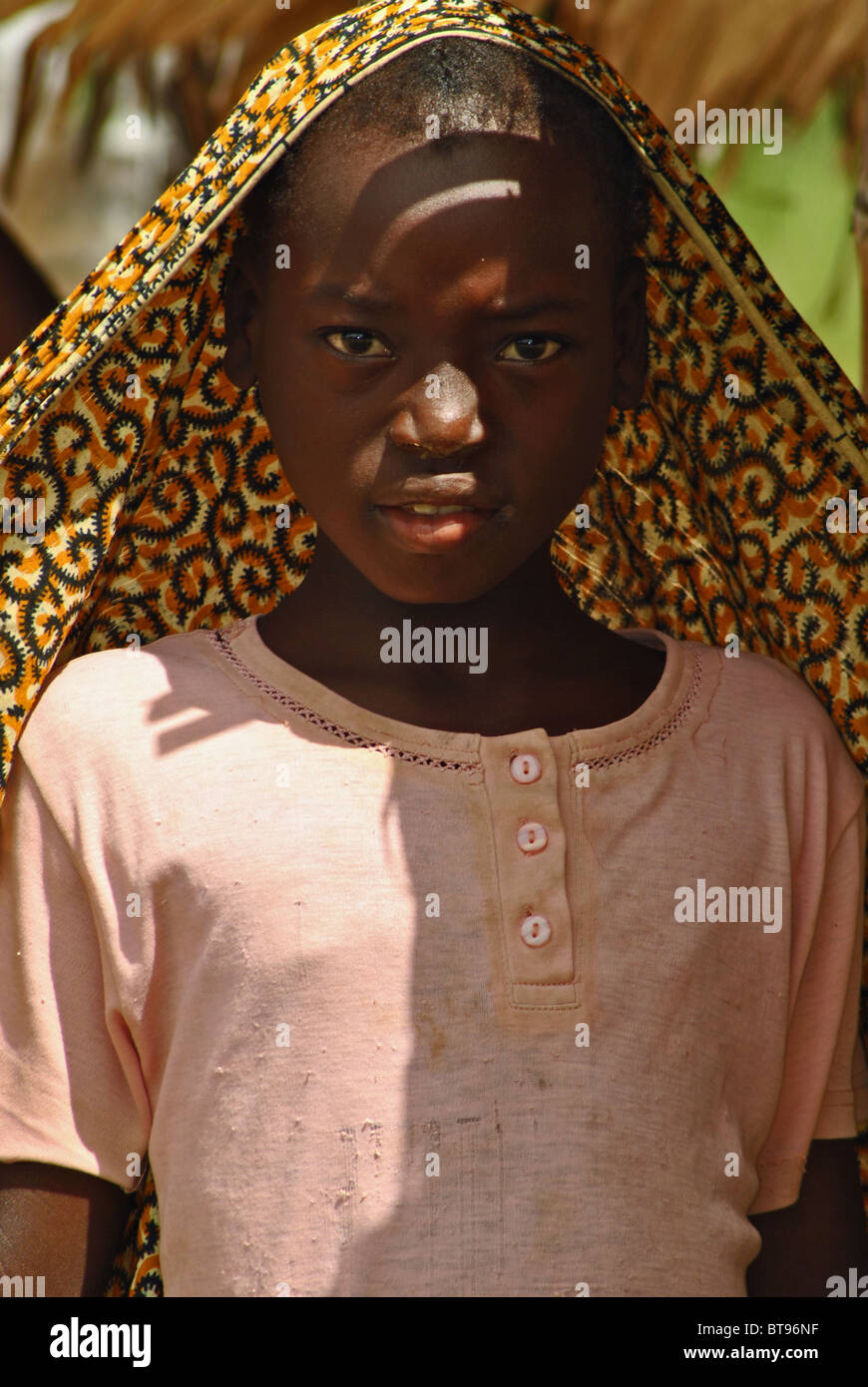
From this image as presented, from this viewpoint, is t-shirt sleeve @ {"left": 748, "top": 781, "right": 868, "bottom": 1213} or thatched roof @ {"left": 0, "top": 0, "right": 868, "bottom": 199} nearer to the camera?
t-shirt sleeve @ {"left": 748, "top": 781, "right": 868, "bottom": 1213}

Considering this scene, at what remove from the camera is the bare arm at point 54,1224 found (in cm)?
161

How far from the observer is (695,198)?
1.74 metres

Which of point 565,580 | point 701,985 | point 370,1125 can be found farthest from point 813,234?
point 370,1125

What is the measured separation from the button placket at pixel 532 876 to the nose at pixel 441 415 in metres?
0.31

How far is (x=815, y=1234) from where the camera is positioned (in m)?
1.79

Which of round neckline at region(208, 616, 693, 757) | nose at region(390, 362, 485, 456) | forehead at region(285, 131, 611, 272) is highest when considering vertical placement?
forehead at region(285, 131, 611, 272)

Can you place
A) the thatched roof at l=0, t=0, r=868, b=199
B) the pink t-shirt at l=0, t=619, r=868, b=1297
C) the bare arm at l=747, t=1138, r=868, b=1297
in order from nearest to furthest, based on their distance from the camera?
the pink t-shirt at l=0, t=619, r=868, b=1297 → the bare arm at l=747, t=1138, r=868, b=1297 → the thatched roof at l=0, t=0, r=868, b=199

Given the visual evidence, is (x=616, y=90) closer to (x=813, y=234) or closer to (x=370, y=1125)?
(x=370, y=1125)

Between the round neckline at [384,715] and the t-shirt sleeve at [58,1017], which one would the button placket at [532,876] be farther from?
the t-shirt sleeve at [58,1017]

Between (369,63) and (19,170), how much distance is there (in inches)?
61.6

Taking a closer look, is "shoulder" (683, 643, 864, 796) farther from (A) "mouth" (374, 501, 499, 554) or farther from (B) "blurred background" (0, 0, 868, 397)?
(B) "blurred background" (0, 0, 868, 397)

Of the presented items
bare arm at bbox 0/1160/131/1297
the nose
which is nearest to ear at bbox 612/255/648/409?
the nose

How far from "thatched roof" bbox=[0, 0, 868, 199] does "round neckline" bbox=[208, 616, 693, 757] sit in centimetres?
157

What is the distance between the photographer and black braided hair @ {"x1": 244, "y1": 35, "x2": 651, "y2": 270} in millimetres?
1673
